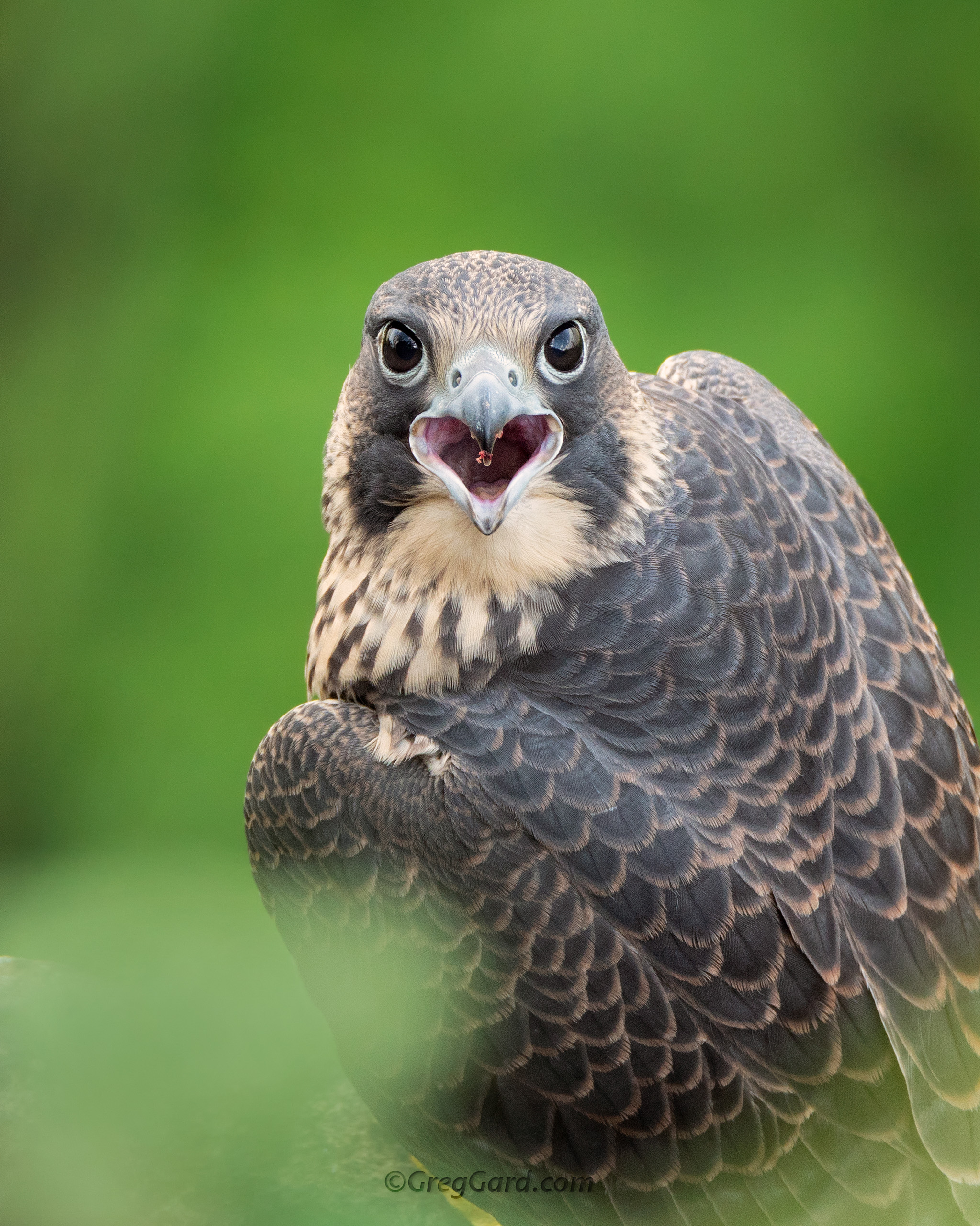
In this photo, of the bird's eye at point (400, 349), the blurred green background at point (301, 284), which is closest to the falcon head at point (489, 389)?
the bird's eye at point (400, 349)

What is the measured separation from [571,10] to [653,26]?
30 centimetres

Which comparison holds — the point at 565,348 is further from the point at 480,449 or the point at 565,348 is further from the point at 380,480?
the point at 380,480

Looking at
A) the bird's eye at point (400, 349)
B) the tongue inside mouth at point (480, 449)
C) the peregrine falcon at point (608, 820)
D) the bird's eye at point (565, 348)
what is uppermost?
the bird's eye at point (565, 348)

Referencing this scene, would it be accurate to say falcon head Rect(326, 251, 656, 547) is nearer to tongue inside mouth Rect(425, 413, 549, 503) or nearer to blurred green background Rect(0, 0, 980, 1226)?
tongue inside mouth Rect(425, 413, 549, 503)

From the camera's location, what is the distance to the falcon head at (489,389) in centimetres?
205

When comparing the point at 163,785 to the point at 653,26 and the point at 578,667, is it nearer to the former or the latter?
the point at 578,667

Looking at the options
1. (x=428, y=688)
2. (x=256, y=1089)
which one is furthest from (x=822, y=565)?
(x=256, y=1089)

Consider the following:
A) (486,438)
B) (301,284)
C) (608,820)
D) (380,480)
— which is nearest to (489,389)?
(486,438)

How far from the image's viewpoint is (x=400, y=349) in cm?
215

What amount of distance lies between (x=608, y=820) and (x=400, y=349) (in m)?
0.84

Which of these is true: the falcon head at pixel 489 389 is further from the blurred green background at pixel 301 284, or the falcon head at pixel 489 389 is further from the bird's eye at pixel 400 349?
the blurred green background at pixel 301 284

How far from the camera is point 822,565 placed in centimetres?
240

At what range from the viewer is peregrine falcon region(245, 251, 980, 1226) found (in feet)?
6.60

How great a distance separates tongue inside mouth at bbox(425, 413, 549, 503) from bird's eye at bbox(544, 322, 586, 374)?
0.31 feet
